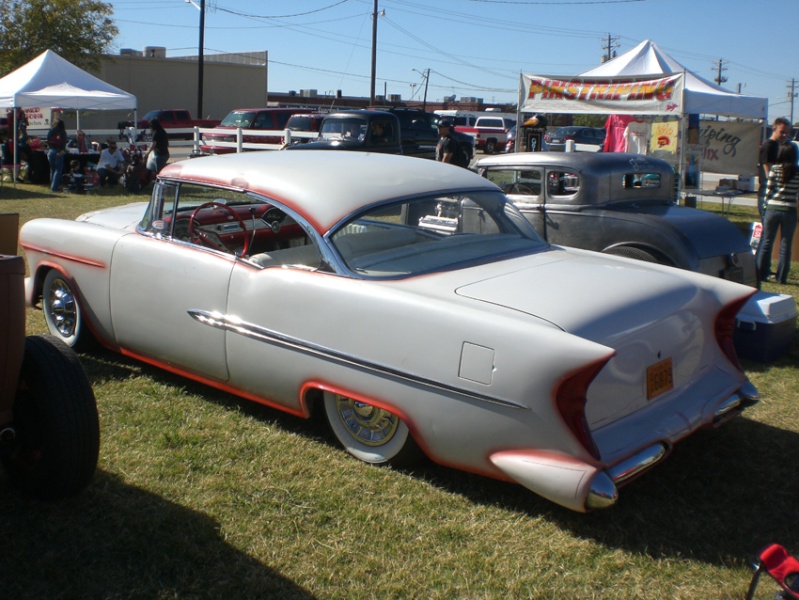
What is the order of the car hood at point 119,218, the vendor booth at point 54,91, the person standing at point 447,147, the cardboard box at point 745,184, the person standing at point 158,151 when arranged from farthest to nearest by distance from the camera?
the vendor booth at point 54,91 → the person standing at point 158,151 → the cardboard box at point 745,184 → the person standing at point 447,147 → the car hood at point 119,218

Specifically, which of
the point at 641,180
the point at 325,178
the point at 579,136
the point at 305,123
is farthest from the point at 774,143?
the point at 579,136

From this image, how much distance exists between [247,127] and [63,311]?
59.4 feet

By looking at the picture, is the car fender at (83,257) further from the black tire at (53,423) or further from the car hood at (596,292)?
the car hood at (596,292)

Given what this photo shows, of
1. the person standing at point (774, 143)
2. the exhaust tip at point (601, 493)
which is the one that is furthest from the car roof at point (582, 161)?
the exhaust tip at point (601, 493)

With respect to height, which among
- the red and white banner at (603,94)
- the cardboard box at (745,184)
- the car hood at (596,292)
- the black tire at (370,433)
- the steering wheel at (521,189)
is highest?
the red and white banner at (603,94)

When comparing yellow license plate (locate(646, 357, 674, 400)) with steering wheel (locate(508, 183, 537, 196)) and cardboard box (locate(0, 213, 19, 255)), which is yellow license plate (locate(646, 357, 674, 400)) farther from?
steering wheel (locate(508, 183, 537, 196))

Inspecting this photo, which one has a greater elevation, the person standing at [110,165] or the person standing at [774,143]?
the person standing at [774,143]

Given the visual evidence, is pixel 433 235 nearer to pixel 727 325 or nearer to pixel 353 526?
pixel 727 325

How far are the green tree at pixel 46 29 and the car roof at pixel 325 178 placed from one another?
104 ft

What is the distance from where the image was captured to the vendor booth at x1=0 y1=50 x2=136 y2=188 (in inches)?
621

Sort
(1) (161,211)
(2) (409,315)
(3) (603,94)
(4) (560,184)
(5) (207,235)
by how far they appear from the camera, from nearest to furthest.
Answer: (2) (409,315) → (5) (207,235) → (1) (161,211) → (4) (560,184) → (3) (603,94)

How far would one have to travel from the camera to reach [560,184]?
7199mm

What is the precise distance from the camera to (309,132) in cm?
2006

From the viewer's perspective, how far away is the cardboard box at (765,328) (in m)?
5.62
